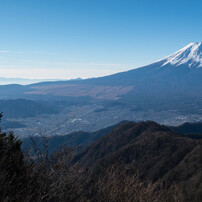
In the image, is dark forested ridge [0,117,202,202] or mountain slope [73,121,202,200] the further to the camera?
mountain slope [73,121,202,200]

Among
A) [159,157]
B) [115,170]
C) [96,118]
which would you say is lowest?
[96,118]

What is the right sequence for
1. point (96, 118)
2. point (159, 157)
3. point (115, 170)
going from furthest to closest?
point (96, 118) → point (159, 157) → point (115, 170)

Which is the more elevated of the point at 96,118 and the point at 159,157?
the point at 159,157

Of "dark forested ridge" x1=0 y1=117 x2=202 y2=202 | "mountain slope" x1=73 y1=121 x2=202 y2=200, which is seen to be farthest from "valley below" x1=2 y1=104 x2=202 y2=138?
"mountain slope" x1=73 y1=121 x2=202 y2=200

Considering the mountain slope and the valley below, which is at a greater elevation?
the mountain slope

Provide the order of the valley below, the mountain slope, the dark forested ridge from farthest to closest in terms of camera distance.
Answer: the valley below → the mountain slope → the dark forested ridge

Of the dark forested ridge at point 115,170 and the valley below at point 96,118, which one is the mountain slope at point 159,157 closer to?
the dark forested ridge at point 115,170

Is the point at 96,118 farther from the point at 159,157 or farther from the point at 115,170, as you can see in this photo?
the point at 115,170

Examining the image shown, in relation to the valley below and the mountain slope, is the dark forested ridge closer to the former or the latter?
the mountain slope

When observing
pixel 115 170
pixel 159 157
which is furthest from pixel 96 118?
pixel 115 170

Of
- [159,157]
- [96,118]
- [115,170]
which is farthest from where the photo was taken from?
[96,118]

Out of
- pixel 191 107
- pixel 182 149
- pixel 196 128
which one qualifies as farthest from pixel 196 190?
pixel 191 107
